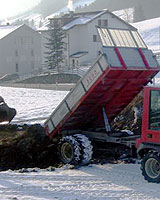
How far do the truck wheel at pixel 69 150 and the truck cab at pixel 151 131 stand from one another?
94.6 inches

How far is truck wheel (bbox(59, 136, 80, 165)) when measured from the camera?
10.9 m

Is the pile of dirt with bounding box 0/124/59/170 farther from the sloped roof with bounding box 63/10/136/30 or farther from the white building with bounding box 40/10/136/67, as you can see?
the sloped roof with bounding box 63/10/136/30

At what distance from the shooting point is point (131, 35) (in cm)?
1084

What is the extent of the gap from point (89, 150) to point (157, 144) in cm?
256

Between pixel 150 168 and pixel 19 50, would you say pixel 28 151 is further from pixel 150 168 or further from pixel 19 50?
pixel 19 50

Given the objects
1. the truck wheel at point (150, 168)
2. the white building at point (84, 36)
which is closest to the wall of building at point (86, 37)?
the white building at point (84, 36)

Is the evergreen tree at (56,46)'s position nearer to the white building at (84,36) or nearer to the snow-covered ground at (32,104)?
the white building at (84,36)

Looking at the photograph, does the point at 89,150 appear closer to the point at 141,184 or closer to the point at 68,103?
the point at 68,103

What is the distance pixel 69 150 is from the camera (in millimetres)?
11406

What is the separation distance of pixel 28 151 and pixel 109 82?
366 cm

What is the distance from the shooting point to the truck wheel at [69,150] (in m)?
10.9

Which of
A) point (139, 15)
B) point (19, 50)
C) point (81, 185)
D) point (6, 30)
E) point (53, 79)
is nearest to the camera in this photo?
point (81, 185)

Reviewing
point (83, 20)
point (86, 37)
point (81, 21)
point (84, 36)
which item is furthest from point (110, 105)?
point (83, 20)

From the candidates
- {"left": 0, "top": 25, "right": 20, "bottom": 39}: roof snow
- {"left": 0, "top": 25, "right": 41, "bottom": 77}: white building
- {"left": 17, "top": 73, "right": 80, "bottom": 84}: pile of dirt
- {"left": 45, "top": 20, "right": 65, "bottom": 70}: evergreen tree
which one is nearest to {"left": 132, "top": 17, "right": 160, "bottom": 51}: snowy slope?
{"left": 0, "top": 25, "right": 41, "bottom": 77}: white building
